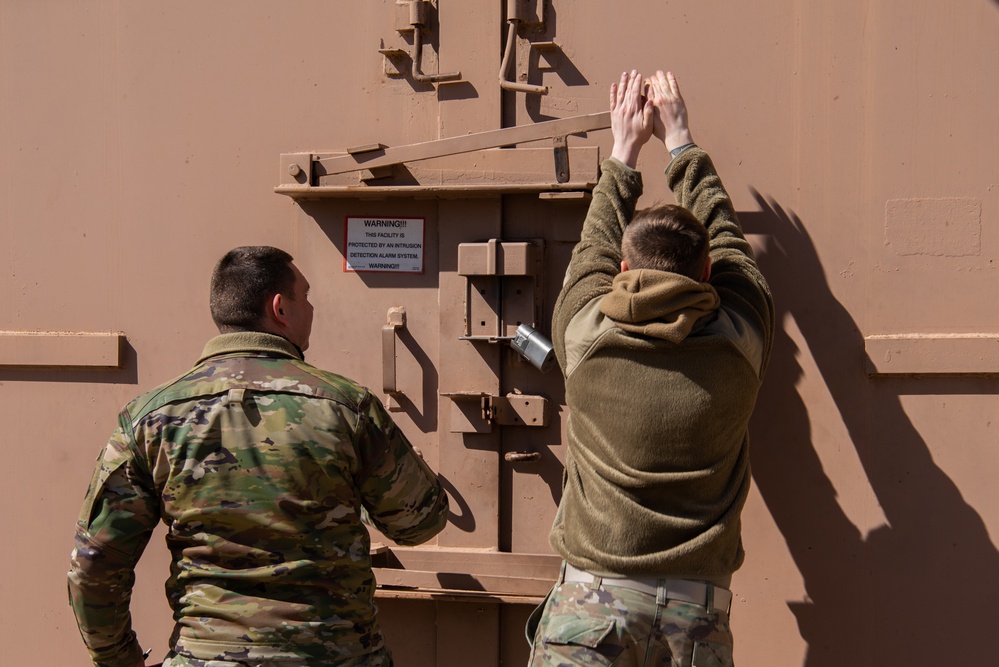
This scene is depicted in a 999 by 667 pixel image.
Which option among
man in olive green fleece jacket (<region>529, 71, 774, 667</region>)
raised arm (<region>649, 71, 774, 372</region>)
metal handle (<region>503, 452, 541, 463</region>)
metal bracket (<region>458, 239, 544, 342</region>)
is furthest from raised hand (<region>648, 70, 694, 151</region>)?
metal handle (<region>503, 452, 541, 463</region>)

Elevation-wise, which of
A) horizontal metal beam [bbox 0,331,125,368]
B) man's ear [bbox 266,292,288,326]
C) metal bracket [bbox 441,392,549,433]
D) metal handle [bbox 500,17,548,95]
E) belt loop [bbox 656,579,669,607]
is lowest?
belt loop [bbox 656,579,669,607]

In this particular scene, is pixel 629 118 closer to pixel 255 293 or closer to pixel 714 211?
pixel 714 211

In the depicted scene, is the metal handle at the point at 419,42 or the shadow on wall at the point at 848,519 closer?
the shadow on wall at the point at 848,519

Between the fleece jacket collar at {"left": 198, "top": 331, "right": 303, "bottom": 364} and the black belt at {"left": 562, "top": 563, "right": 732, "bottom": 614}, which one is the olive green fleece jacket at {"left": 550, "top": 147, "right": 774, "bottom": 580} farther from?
the fleece jacket collar at {"left": 198, "top": 331, "right": 303, "bottom": 364}

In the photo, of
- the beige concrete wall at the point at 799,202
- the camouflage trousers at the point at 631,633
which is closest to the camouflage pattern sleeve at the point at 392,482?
the camouflage trousers at the point at 631,633

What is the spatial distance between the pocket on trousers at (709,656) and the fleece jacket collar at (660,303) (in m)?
0.69

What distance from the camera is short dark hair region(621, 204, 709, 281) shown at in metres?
2.20

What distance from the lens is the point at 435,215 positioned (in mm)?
3002

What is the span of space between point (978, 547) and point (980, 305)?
669mm

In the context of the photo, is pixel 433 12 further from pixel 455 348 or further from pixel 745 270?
pixel 745 270

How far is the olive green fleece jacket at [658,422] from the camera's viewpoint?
2145mm

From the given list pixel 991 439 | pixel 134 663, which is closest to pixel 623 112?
pixel 991 439

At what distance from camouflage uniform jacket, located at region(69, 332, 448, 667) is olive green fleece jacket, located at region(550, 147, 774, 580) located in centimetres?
45

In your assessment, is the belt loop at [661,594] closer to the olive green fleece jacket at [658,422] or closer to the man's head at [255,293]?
the olive green fleece jacket at [658,422]
